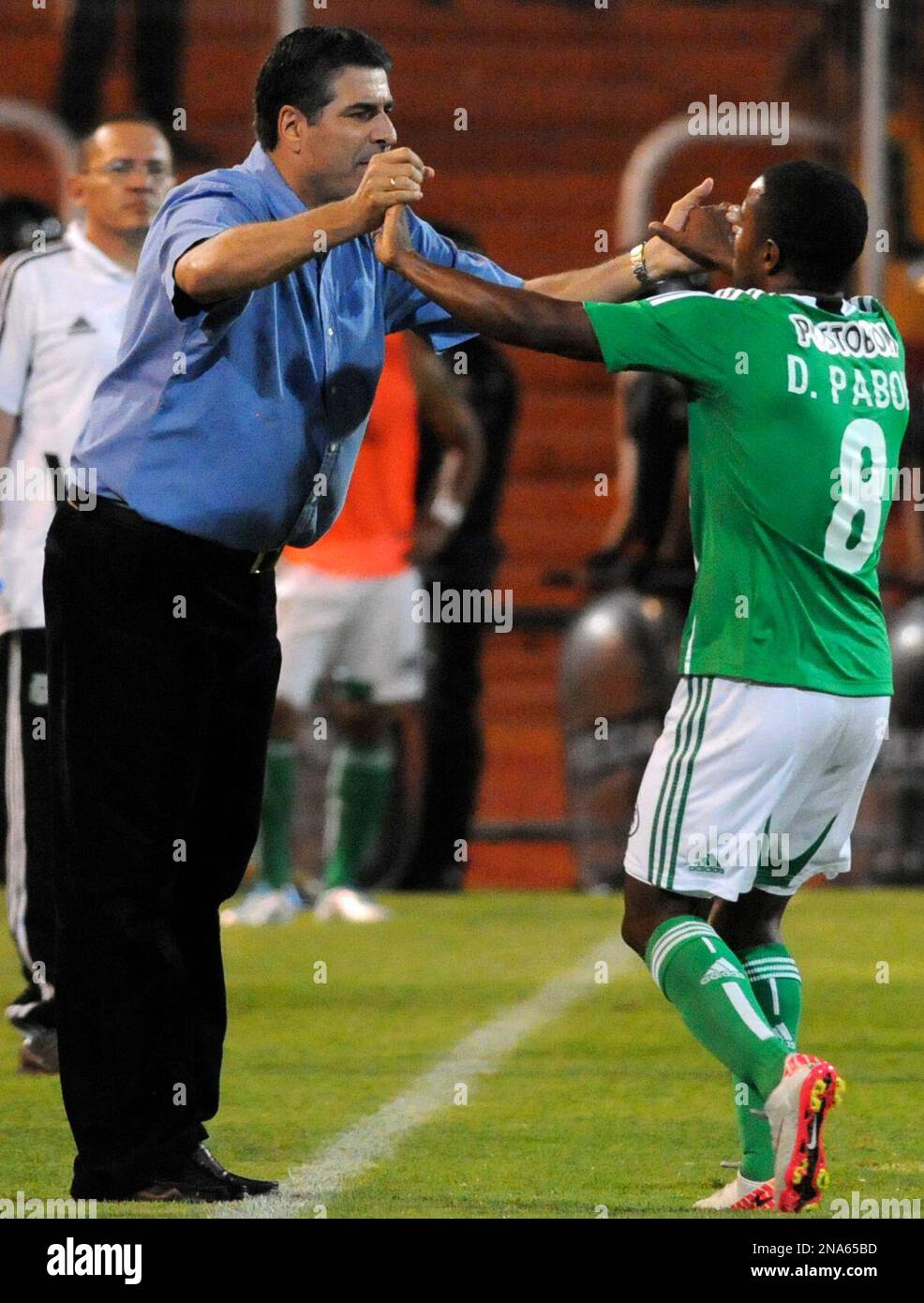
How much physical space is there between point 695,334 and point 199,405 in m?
0.81

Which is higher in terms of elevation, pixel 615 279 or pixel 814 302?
pixel 615 279

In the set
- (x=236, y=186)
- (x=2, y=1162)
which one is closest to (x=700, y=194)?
(x=236, y=186)

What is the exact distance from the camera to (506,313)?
398 centimetres

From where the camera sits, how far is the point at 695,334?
4008 mm

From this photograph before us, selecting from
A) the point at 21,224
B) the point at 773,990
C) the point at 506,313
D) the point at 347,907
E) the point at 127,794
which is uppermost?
the point at 21,224

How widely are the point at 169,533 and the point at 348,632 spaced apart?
506 cm

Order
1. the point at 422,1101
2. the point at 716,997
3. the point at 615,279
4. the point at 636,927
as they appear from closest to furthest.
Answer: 1. the point at 716,997
2. the point at 636,927
3. the point at 615,279
4. the point at 422,1101

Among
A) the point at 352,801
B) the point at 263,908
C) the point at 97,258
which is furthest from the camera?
the point at 352,801

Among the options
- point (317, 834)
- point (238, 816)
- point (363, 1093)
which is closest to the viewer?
point (238, 816)

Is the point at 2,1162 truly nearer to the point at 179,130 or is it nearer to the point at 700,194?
the point at 700,194

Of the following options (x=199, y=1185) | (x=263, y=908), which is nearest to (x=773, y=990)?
(x=199, y=1185)

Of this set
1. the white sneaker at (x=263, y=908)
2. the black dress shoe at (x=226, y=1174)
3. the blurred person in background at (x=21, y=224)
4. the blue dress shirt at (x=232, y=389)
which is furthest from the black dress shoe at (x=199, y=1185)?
the blurred person in background at (x=21, y=224)

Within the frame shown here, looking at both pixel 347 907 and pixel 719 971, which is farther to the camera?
pixel 347 907

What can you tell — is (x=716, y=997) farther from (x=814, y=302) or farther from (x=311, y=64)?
(x=311, y=64)
